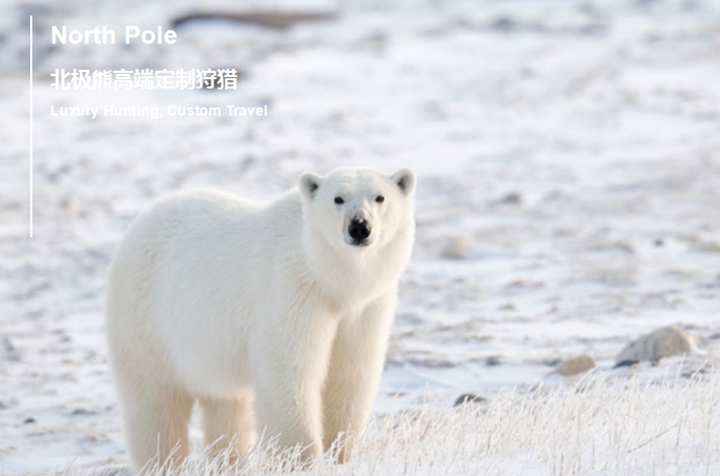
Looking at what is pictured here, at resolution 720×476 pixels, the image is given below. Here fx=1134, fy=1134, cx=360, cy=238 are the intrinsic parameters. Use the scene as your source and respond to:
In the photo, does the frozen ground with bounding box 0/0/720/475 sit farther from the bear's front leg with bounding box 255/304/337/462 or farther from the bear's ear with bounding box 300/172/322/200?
the bear's ear with bounding box 300/172/322/200

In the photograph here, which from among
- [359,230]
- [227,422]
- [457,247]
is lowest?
[227,422]

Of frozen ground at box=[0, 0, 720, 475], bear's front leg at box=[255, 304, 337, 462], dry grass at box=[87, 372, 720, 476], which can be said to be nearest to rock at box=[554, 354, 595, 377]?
frozen ground at box=[0, 0, 720, 475]

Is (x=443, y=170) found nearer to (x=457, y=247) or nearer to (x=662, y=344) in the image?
(x=457, y=247)

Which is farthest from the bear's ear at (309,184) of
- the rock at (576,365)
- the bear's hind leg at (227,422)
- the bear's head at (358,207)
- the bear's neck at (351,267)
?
the rock at (576,365)

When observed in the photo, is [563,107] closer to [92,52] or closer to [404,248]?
[92,52]

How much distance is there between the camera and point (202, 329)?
14.3 feet

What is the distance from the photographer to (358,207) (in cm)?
388

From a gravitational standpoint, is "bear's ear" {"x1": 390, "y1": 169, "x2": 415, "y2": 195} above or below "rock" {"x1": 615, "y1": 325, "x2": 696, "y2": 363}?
above

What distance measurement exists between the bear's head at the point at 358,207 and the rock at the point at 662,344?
2.05 m

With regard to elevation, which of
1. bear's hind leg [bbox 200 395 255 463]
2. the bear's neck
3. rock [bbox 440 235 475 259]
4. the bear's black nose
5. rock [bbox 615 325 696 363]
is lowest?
bear's hind leg [bbox 200 395 255 463]

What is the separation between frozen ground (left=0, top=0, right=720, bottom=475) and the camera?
6352 mm

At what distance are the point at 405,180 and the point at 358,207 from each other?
316 millimetres

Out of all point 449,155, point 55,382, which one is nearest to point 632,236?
point 449,155

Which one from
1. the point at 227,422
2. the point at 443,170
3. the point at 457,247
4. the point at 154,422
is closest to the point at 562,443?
the point at 227,422
